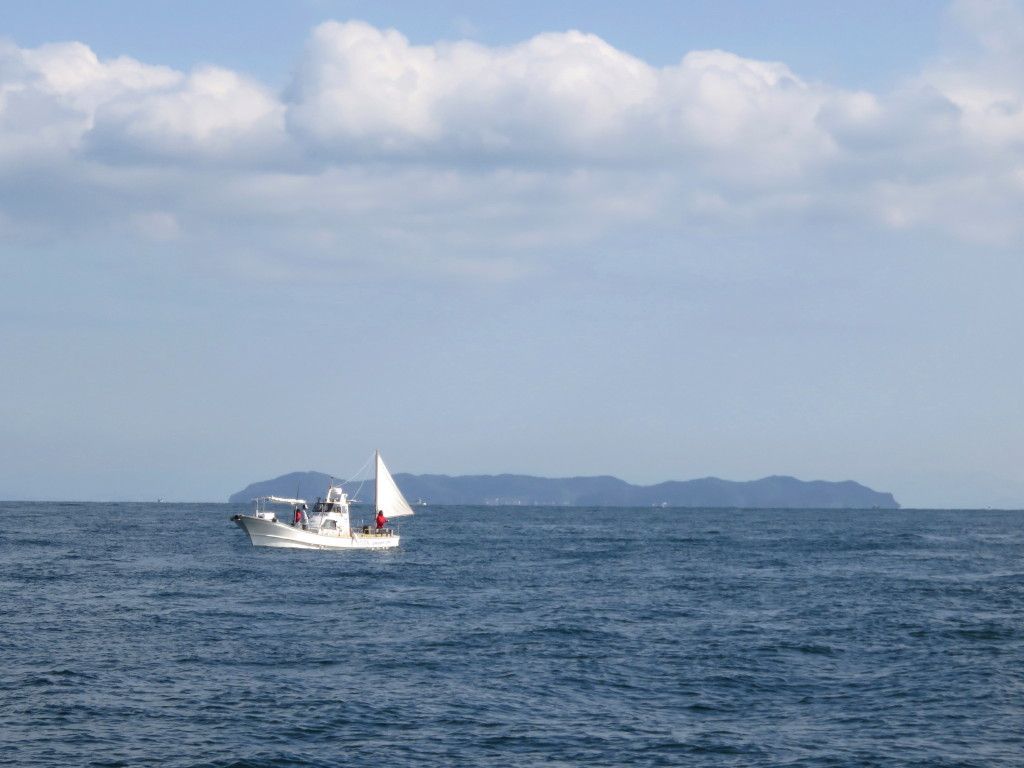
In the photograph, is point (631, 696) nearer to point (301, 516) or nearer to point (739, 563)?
point (739, 563)

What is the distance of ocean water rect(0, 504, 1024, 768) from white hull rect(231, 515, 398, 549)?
16.3m

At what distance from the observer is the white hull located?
9412cm

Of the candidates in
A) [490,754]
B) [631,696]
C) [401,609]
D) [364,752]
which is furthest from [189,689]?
[401,609]

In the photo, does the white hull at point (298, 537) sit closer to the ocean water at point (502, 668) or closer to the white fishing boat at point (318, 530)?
the white fishing boat at point (318, 530)

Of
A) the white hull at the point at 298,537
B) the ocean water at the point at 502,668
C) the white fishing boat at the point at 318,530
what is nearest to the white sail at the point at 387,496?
the white fishing boat at the point at 318,530

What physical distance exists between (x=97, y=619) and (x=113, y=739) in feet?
75.5

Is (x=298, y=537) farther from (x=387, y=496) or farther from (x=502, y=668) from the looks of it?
(x=502, y=668)

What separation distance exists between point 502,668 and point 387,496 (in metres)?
69.8

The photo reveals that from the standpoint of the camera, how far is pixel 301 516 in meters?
99.4

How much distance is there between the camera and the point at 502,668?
130 feet

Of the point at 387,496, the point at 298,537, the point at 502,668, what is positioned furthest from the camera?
the point at 387,496

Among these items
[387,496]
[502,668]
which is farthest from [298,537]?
[502,668]

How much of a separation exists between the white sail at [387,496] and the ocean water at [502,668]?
2859 centimetres

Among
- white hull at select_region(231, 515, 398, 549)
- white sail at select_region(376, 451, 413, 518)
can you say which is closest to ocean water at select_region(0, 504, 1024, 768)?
white hull at select_region(231, 515, 398, 549)
